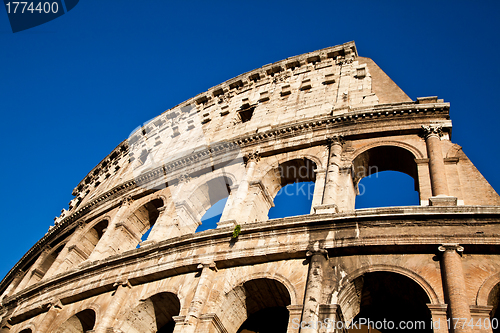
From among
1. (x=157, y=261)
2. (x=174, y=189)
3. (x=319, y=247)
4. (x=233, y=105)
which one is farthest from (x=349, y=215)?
(x=233, y=105)

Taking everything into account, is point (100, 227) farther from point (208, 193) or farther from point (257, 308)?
point (257, 308)

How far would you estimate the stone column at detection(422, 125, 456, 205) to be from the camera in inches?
468

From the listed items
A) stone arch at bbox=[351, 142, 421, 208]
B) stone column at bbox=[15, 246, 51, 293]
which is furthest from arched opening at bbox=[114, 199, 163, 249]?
stone arch at bbox=[351, 142, 421, 208]

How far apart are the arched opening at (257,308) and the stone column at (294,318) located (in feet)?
2.95

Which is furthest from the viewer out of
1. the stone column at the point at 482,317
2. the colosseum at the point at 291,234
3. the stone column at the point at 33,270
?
the stone column at the point at 33,270

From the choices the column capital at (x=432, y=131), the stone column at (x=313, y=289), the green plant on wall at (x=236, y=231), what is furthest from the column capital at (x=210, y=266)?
the column capital at (x=432, y=131)

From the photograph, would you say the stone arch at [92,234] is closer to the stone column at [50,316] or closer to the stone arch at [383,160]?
the stone column at [50,316]

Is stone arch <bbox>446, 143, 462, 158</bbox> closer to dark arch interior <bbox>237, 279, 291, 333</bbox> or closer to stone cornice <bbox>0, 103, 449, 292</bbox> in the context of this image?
stone cornice <bbox>0, 103, 449, 292</bbox>

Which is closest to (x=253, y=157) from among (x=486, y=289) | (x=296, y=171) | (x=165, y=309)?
(x=296, y=171)

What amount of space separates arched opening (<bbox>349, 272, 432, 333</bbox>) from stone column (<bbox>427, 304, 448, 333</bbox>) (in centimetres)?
73

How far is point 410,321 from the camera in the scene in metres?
10.1

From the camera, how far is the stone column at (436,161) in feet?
39.0

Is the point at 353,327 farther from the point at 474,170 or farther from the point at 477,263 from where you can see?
the point at 474,170

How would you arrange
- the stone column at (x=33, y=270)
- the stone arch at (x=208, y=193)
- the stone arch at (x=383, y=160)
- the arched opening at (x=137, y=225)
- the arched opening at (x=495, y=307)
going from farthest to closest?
the stone column at (x=33, y=270)
the arched opening at (x=137, y=225)
the stone arch at (x=208, y=193)
the stone arch at (x=383, y=160)
the arched opening at (x=495, y=307)
